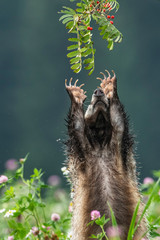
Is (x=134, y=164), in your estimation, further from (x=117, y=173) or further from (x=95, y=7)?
(x=95, y=7)

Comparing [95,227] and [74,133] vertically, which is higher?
[74,133]

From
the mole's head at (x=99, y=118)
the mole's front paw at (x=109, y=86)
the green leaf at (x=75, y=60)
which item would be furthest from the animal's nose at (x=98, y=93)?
the green leaf at (x=75, y=60)

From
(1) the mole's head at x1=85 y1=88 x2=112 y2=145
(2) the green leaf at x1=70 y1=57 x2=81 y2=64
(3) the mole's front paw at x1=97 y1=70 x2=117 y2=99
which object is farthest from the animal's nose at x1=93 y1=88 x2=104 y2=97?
(2) the green leaf at x1=70 y1=57 x2=81 y2=64

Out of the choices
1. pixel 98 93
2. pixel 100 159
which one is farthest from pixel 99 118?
pixel 100 159

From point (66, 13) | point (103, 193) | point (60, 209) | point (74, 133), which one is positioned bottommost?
point (60, 209)

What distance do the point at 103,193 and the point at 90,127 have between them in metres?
0.79

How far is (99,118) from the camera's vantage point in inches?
188

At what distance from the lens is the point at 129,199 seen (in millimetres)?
4520

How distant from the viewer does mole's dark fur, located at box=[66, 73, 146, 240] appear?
4.46 metres

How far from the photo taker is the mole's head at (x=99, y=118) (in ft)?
15.5

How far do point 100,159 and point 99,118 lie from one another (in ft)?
1.55

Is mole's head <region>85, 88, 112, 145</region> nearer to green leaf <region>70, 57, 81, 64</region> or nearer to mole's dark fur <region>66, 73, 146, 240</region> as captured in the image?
mole's dark fur <region>66, 73, 146, 240</region>

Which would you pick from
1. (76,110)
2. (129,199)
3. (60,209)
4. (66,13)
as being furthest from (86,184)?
(60,209)

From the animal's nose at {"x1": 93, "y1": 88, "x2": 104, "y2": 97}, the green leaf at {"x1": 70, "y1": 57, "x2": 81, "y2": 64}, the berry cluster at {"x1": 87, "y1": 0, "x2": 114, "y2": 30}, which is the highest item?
the berry cluster at {"x1": 87, "y1": 0, "x2": 114, "y2": 30}
